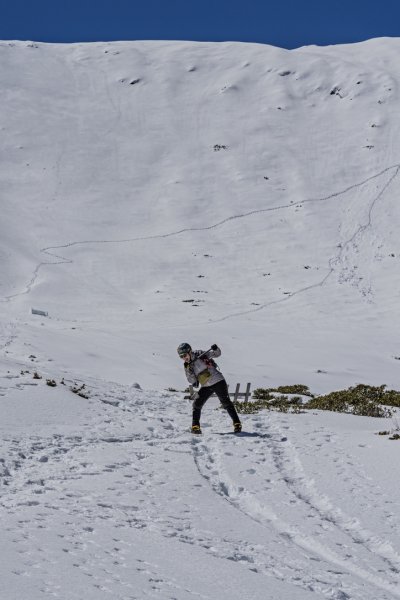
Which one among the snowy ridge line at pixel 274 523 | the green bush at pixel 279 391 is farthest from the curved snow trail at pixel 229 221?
the snowy ridge line at pixel 274 523

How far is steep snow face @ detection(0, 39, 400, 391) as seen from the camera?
32.5m

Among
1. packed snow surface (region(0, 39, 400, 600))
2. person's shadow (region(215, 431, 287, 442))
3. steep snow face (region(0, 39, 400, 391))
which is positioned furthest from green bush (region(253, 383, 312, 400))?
person's shadow (region(215, 431, 287, 442))

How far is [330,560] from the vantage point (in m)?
6.49

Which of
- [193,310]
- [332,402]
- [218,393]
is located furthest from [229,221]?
[218,393]

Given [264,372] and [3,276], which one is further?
[3,276]

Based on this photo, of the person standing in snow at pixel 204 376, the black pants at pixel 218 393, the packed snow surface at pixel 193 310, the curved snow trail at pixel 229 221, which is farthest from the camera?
the curved snow trail at pixel 229 221

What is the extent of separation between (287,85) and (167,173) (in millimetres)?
21580

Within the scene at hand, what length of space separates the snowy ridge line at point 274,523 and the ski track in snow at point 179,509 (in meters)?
0.02

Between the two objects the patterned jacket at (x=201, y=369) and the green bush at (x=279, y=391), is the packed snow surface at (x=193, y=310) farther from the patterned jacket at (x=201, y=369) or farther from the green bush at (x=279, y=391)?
the green bush at (x=279, y=391)

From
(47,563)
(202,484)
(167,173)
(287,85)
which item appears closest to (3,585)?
(47,563)

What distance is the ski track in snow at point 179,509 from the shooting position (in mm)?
5766

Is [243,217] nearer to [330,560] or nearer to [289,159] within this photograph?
[289,159]

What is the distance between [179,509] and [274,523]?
1035mm

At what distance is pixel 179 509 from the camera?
774 cm
